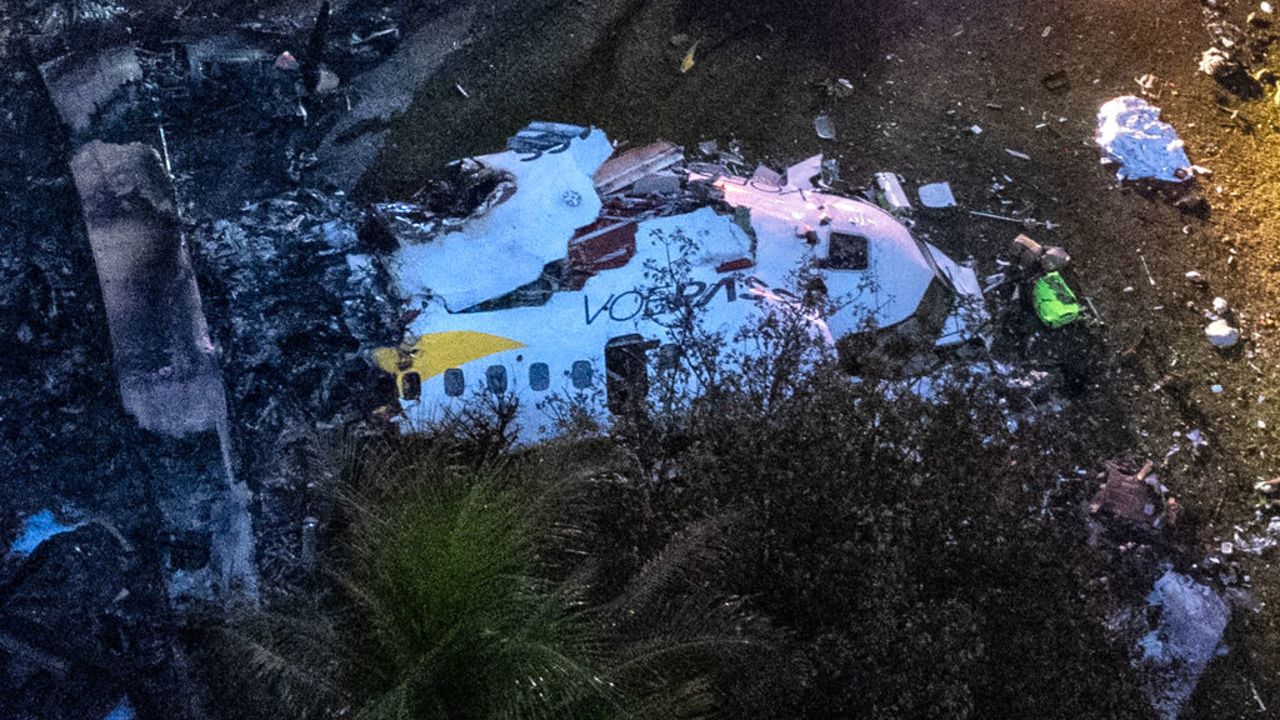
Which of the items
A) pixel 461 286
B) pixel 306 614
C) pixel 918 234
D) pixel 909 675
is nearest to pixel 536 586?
pixel 306 614

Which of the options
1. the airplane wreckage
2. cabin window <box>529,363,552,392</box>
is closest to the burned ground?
the airplane wreckage

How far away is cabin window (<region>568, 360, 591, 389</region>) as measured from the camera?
15.9 ft

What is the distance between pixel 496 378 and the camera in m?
4.84

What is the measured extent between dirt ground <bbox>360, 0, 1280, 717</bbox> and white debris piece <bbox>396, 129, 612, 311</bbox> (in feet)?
1.71

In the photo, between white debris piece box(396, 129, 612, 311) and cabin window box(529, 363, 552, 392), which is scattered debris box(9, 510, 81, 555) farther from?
Result: cabin window box(529, 363, 552, 392)

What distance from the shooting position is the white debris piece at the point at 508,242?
502 centimetres

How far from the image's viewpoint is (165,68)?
18.3 ft

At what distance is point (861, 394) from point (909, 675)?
3.86 feet

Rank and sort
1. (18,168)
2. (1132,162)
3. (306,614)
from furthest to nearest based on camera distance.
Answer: (1132,162) → (18,168) → (306,614)

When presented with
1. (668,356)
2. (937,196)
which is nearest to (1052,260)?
(937,196)

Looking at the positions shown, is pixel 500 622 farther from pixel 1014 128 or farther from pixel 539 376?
pixel 1014 128

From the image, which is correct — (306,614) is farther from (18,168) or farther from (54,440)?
(18,168)

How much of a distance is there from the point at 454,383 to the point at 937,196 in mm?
2791

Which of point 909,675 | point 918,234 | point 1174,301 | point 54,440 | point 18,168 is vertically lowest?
point 1174,301
